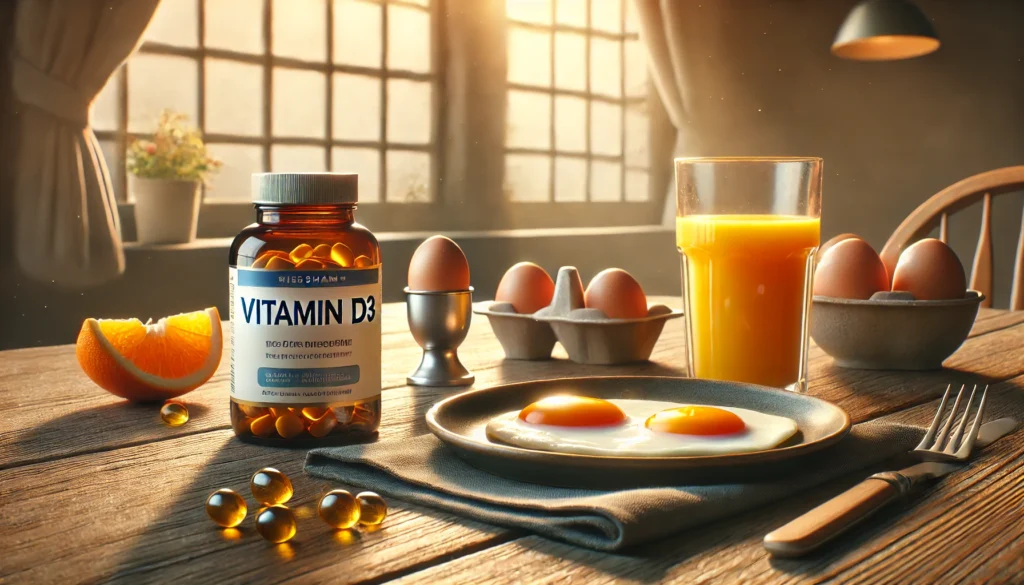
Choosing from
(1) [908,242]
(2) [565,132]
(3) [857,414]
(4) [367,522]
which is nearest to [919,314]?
(3) [857,414]

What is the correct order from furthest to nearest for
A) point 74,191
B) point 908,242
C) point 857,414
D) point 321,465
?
point 74,191, point 908,242, point 857,414, point 321,465

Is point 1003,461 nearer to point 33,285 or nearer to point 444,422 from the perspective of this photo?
point 444,422

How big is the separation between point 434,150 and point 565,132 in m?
0.87

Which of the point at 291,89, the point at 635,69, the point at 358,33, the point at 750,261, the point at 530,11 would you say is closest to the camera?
the point at 750,261

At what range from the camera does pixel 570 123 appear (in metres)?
4.96

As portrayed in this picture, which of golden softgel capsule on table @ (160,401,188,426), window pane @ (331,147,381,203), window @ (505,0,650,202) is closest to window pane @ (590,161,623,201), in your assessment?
window @ (505,0,650,202)

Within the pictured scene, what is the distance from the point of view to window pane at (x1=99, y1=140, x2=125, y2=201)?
11.3 ft

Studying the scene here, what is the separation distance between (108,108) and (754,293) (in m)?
2.96

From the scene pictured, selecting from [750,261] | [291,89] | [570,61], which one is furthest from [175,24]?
[750,261]

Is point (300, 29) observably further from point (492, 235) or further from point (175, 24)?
point (492, 235)

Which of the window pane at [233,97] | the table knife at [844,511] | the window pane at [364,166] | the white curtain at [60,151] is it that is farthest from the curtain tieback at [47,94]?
the table knife at [844,511]

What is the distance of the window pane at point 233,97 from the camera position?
12.0ft

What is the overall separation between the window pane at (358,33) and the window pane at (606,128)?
1.34 metres

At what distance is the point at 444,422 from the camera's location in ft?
2.35
